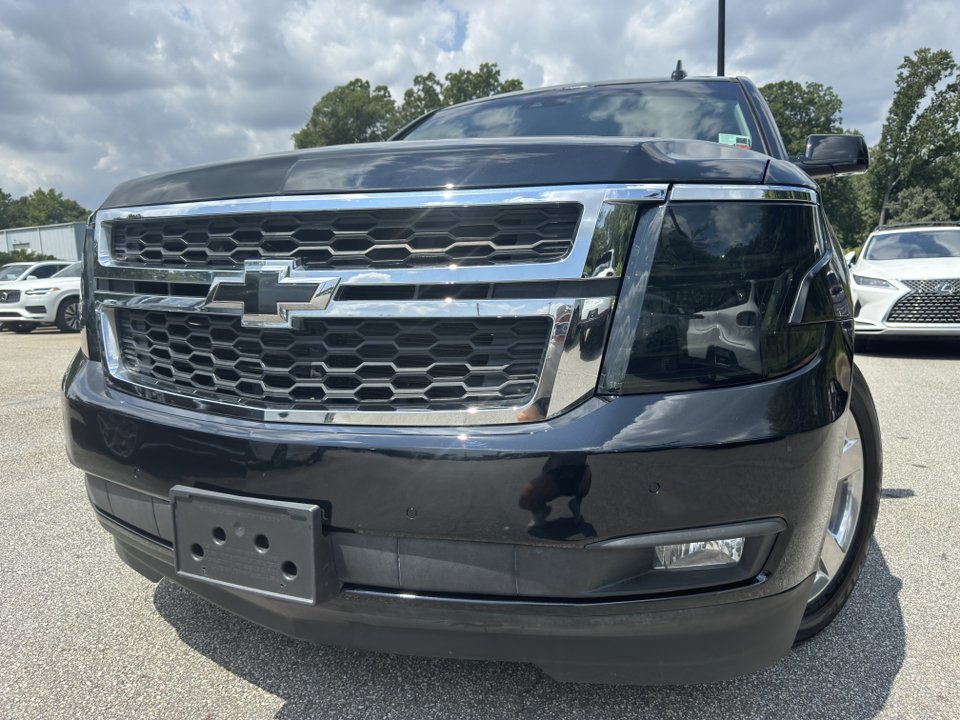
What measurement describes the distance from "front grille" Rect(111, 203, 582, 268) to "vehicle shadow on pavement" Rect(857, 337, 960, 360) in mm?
8041

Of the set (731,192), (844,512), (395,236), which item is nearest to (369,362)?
(395,236)

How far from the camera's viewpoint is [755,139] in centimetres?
254

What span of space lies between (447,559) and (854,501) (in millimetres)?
1291

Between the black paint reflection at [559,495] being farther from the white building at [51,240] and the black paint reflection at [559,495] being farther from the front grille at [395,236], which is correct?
the white building at [51,240]

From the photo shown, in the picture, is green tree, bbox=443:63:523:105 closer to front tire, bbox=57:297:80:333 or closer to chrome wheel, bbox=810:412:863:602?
front tire, bbox=57:297:80:333

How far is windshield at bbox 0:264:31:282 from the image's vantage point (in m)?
14.4

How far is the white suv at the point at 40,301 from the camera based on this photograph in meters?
13.3

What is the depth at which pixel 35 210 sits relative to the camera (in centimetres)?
10200

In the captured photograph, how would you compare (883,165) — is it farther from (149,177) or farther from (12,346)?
(149,177)

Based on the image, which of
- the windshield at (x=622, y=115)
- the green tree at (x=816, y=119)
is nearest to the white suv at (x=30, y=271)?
the windshield at (x=622, y=115)

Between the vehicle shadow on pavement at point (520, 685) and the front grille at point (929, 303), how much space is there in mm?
6619

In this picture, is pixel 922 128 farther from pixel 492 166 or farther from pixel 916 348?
pixel 492 166

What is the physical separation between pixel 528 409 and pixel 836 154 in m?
2.00

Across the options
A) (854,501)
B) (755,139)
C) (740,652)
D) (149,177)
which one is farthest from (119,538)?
(755,139)
